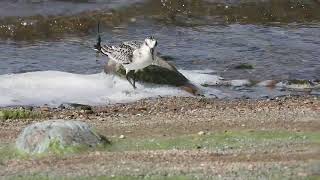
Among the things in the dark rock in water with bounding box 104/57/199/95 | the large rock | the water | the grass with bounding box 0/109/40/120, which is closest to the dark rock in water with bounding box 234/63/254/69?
the water

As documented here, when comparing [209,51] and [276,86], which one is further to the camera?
[209,51]

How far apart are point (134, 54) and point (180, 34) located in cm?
662

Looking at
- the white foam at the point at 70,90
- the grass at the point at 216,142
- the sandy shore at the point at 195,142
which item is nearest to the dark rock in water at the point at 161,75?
the white foam at the point at 70,90

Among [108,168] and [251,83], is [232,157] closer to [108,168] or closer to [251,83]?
[108,168]

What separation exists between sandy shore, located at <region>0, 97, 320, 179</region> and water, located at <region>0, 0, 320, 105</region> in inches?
88.7

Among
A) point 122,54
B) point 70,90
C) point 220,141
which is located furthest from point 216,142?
point 122,54

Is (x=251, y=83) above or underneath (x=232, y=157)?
underneath

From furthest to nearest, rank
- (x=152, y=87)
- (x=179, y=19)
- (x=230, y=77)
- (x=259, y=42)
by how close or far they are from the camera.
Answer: (x=179, y=19) → (x=259, y=42) → (x=230, y=77) → (x=152, y=87)

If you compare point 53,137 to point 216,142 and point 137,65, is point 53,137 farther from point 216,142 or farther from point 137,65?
point 137,65

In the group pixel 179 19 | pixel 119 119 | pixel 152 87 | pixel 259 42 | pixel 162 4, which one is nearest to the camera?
pixel 119 119

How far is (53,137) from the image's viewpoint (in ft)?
30.5

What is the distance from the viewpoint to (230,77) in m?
17.0

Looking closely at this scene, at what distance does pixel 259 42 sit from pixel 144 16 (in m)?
4.81

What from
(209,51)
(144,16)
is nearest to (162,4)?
(144,16)
